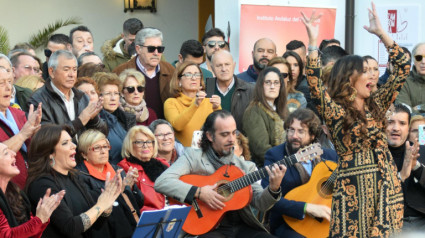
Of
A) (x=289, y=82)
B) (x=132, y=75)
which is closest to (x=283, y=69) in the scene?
(x=289, y=82)

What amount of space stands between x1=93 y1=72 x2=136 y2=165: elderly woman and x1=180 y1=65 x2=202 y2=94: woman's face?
2.55 ft

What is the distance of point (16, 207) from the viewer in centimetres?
571

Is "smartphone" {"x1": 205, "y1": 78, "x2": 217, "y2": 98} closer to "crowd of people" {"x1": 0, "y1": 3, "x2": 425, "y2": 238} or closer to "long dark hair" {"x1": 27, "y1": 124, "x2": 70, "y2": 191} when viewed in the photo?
"crowd of people" {"x1": 0, "y1": 3, "x2": 425, "y2": 238}

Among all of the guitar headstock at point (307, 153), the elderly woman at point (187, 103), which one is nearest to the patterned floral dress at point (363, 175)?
the guitar headstock at point (307, 153)

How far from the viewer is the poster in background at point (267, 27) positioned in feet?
38.2

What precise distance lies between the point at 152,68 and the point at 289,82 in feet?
5.36

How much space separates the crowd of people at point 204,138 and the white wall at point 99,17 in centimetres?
476

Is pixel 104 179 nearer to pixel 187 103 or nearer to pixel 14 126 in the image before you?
pixel 14 126

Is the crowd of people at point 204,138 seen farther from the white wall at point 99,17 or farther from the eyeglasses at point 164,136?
the white wall at point 99,17

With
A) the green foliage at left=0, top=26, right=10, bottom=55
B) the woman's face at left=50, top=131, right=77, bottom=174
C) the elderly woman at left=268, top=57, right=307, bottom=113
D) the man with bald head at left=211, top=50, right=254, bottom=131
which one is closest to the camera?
the woman's face at left=50, top=131, right=77, bottom=174

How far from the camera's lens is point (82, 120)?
7031 millimetres

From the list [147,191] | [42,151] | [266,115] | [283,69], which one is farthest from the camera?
[283,69]

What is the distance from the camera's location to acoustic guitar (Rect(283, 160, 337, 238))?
7.22 m

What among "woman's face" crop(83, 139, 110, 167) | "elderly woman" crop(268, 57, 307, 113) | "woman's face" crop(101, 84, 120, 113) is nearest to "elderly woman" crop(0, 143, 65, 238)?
"woman's face" crop(83, 139, 110, 167)
